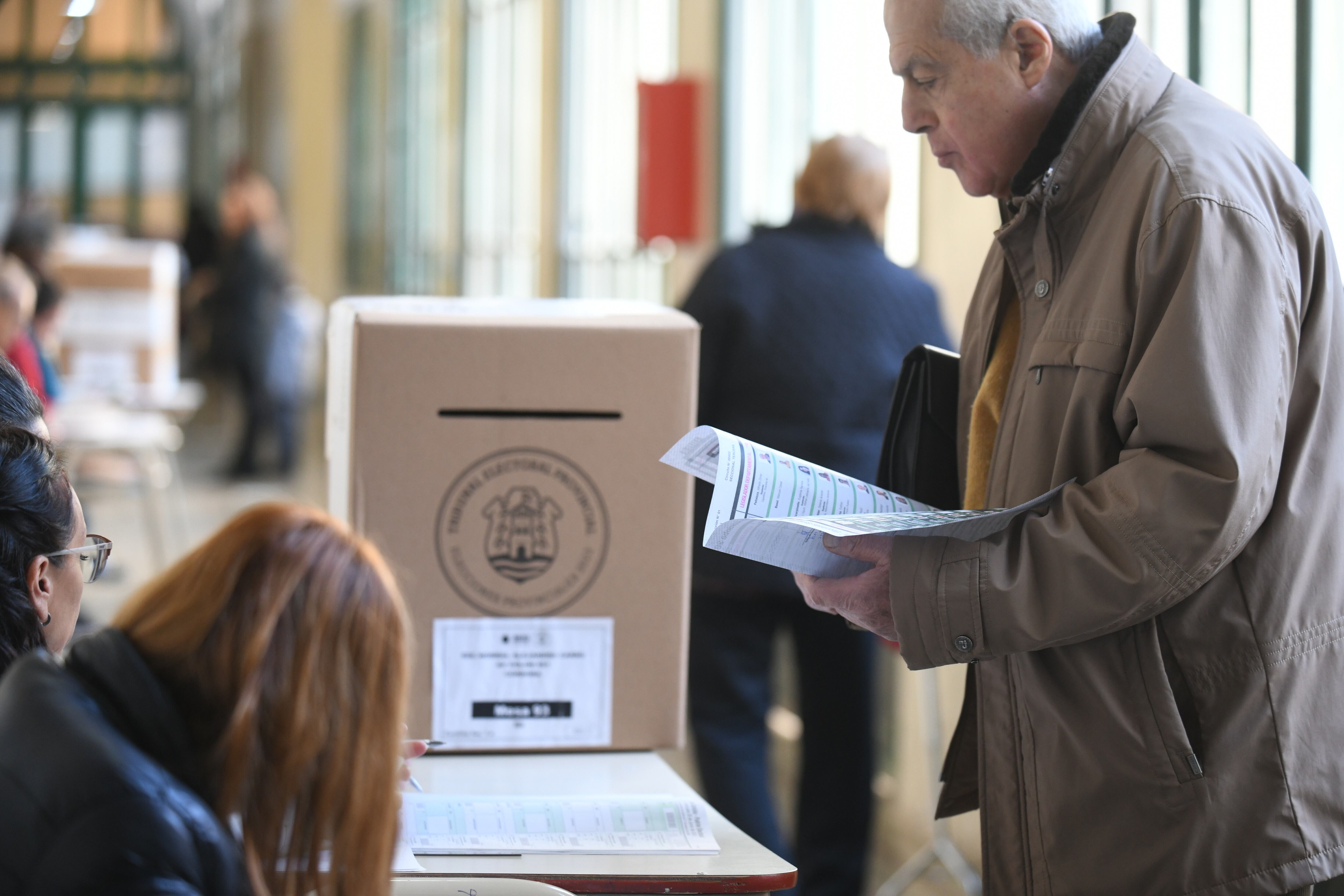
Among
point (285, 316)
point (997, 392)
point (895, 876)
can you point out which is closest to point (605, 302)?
point (997, 392)

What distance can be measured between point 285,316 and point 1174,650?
7.41 metres

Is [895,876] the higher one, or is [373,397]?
[373,397]

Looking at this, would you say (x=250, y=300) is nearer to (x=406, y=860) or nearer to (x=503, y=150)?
(x=503, y=150)

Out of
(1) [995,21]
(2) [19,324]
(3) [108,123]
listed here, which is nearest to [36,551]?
(1) [995,21]

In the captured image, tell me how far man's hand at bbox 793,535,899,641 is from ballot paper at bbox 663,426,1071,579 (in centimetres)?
3

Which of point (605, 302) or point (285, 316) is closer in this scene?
point (605, 302)

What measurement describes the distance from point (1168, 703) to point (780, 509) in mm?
380

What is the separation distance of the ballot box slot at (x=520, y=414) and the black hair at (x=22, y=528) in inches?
15.8

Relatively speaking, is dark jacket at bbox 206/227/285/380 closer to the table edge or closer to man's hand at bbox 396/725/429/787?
man's hand at bbox 396/725/429/787

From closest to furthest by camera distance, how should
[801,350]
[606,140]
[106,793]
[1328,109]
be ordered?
[106,793] < [1328,109] < [801,350] < [606,140]

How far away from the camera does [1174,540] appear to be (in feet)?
3.92

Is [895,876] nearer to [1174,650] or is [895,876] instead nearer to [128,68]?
[1174,650]

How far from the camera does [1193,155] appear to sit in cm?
124

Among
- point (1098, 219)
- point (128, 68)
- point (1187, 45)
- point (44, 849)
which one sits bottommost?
point (44, 849)
